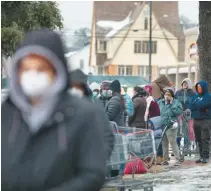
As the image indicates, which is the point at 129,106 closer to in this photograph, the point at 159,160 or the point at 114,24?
the point at 159,160

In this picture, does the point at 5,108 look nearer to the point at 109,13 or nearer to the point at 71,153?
the point at 71,153

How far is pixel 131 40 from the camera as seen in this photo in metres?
65.8

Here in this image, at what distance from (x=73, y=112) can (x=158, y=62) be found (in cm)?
6432

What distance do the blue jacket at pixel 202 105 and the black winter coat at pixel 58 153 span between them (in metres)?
9.28

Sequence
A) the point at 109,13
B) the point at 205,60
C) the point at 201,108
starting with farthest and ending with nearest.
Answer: the point at 109,13 < the point at 205,60 < the point at 201,108

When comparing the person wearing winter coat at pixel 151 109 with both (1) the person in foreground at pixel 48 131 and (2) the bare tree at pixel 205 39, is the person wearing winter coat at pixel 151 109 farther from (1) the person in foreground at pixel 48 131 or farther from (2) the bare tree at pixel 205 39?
(1) the person in foreground at pixel 48 131

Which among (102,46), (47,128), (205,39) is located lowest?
(47,128)

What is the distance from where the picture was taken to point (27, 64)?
2.84m

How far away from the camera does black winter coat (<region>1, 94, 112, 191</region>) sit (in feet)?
8.91

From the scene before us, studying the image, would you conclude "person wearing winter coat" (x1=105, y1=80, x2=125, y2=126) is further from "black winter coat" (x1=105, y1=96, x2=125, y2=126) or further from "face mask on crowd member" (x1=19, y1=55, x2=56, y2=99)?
"face mask on crowd member" (x1=19, y1=55, x2=56, y2=99)

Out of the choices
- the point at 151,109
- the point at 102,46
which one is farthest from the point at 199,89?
the point at 102,46

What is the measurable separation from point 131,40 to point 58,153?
208 ft

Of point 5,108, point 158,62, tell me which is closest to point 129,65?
point 158,62

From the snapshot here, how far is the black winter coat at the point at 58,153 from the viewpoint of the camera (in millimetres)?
2717
